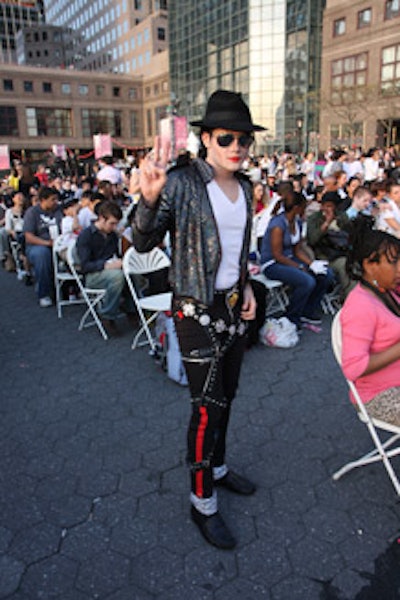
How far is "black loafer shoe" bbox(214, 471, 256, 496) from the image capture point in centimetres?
257

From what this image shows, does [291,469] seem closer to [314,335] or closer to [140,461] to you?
[140,461]

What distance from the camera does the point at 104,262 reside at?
16.7ft

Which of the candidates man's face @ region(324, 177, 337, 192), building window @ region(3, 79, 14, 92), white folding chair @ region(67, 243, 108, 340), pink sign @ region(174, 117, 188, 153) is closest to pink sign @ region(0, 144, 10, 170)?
pink sign @ region(174, 117, 188, 153)

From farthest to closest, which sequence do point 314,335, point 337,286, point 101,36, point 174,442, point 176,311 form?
point 101,36, point 337,286, point 314,335, point 174,442, point 176,311

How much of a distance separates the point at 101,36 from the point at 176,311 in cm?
9761

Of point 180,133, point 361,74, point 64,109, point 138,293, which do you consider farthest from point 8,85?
point 138,293

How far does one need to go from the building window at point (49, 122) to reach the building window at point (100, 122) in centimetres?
207

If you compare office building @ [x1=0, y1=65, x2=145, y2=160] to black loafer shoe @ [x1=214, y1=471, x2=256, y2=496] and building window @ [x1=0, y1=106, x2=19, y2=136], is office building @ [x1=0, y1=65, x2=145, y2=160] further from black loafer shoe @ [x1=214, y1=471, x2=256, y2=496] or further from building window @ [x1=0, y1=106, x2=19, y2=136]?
black loafer shoe @ [x1=214, y1=471, x2=256, y2=496]

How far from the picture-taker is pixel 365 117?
33.9m

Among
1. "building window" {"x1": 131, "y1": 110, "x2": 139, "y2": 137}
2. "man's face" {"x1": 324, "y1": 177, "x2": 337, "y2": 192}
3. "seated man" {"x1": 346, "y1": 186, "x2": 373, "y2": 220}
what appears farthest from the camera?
"building window" {"x1": 131, "y1": 110, "x2": 139, "y2": 137}

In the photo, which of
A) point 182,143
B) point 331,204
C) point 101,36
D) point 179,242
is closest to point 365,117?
point 182,143

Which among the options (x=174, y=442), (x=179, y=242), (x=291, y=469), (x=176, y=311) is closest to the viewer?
(x=179, y=242)

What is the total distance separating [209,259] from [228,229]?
0.17m

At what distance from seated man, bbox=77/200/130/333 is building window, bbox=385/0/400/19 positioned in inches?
1453
